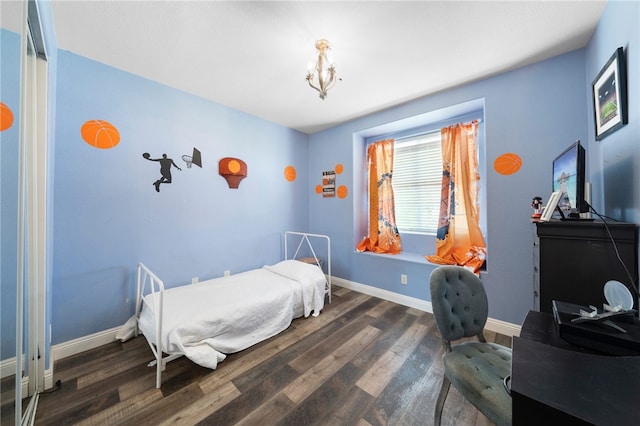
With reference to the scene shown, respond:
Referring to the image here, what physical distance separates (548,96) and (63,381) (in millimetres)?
4448

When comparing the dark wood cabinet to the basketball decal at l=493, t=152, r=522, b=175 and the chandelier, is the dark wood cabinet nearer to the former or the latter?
the basketball decal at l=493, t=152, r=522, b=175

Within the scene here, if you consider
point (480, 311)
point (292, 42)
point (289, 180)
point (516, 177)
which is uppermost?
point (292, 42)

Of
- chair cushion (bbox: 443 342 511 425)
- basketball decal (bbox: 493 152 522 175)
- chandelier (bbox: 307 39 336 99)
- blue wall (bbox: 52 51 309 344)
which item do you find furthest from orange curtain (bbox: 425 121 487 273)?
blue wall (bbox: 52 51 309 344)

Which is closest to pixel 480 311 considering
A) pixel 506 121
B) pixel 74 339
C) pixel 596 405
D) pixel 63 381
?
→ pixel 596 405

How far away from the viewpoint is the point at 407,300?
2750 millimetres

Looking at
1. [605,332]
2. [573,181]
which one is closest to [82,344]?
[605,332]

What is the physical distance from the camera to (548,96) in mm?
1936

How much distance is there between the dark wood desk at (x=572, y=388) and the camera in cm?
47

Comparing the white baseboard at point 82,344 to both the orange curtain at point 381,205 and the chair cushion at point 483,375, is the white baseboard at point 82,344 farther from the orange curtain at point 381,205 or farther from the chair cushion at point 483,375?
the orange curtain at point 381,205

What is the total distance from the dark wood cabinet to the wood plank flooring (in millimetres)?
876

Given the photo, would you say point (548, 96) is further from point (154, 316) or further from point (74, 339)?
Result: point (74, 339)

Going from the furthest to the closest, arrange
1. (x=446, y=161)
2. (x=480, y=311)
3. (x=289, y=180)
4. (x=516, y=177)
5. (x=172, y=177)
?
1. (x=289, y=180)
2. (x=446, y=161)
3. (x=172, y=177)
4. (x=516, y=177)
5. (x=480, y=311)

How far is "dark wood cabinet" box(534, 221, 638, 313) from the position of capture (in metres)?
1.11

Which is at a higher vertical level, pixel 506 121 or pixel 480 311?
pixel 506 121
